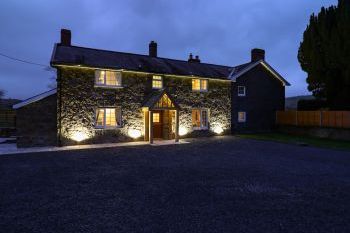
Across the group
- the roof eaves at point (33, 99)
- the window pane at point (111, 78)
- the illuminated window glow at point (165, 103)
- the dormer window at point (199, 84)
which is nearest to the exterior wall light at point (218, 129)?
the dormer window at point (199, 84)

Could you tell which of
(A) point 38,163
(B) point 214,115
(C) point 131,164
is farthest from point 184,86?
(A) point 38,163

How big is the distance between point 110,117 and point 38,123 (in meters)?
5.21

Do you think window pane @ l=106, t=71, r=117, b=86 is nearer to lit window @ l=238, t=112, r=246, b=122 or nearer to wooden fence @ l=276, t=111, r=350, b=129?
lit window @ l=238, t=112, r=246, b=122

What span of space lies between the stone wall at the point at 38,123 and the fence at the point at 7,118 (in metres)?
12.4

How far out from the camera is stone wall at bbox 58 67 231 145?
1777 centimetres

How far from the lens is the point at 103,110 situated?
19.3m

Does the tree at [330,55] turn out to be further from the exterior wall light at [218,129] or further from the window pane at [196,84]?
the window pane at [196,84]

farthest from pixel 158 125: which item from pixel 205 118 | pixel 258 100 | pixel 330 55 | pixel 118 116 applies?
pixel 330 55

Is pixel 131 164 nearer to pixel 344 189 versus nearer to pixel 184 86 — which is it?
pixel 344 189

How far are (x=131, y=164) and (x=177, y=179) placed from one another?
11.5 ft

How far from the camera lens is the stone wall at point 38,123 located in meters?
16.5

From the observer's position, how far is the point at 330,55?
79.4 feet

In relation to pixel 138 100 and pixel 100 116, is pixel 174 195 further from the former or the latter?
pixel 138 100

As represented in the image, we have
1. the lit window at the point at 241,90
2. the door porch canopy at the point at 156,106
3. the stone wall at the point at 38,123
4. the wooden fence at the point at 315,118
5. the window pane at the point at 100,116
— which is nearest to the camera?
the stone wall at the point at 38,123
